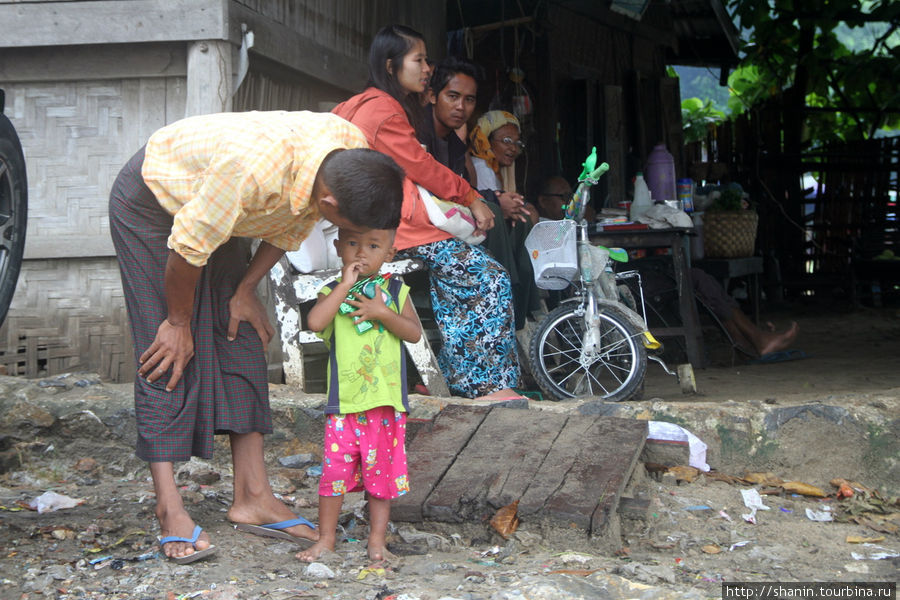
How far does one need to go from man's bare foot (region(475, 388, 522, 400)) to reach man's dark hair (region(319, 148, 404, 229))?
1.78 metres

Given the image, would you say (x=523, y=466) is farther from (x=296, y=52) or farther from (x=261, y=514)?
(x=296, y=52)

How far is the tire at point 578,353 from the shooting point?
448 centimetres

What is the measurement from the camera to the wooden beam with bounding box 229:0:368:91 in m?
4.30

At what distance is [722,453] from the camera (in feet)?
12.4

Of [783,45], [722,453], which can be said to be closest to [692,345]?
[722,453]

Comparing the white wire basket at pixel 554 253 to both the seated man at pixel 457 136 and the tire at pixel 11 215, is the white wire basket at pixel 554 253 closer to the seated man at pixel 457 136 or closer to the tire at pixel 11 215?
the seated man at pixel 457 136

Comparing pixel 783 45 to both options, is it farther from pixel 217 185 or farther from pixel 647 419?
pixel 217 185

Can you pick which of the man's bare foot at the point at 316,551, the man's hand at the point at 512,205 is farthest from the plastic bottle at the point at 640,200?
the man's bare foot at the point at 316,551

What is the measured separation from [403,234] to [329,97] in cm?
163

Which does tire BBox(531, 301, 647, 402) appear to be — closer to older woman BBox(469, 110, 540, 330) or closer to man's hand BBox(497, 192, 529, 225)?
older woman BBox(469, 110, 540, 330)

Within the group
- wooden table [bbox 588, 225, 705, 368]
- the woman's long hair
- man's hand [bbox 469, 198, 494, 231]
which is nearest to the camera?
the woman's long hair

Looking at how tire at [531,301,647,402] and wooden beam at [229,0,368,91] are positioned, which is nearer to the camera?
wooden beam at [229,0,368,91]

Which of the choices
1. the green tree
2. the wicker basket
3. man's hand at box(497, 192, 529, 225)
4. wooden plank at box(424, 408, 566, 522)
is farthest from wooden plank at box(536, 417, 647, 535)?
the green tree

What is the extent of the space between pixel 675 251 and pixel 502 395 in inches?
75.2
